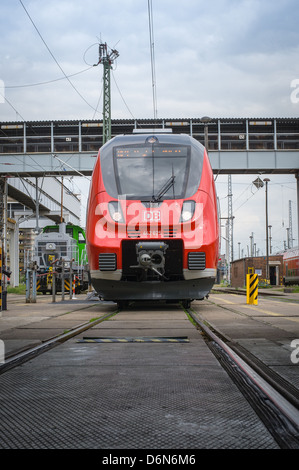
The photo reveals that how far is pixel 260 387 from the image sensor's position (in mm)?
3291

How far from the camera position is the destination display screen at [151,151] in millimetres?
10180

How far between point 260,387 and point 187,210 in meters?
6.36

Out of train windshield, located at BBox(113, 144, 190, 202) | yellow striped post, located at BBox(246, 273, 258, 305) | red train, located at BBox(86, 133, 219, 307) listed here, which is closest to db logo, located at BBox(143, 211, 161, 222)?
red train, located at BBox(86, 133, 219, 307)

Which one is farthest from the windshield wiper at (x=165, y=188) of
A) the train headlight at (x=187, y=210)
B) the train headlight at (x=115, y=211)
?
the train headlight at (x=115, y=211)

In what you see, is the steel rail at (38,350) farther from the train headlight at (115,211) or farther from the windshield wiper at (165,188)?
the windshield wiper at (165,188)

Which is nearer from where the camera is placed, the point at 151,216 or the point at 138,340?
the point at 138,340

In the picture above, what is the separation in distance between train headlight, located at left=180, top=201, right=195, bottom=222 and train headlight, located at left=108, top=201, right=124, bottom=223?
45.2 inches

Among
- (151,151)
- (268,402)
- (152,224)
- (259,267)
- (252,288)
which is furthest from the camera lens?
(259,267)

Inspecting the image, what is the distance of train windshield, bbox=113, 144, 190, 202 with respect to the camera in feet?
31.9

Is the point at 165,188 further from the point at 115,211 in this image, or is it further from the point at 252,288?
the point at 252,288

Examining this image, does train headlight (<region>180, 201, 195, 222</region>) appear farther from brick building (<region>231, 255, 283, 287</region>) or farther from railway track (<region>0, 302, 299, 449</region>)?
brick building (<region>231, 255, 283, 287</region>)

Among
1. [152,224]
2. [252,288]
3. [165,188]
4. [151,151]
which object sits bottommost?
[252,288]

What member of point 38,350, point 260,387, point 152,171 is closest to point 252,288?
point 152,171
